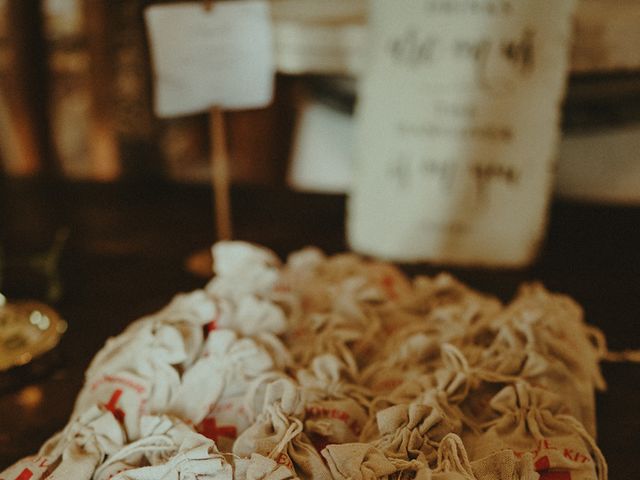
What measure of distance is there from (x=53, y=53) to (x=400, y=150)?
4.82 ft

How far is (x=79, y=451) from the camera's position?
2.68 feet

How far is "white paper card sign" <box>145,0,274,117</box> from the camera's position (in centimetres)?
127

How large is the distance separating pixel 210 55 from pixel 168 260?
1.94 feet

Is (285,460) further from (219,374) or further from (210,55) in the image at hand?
(210,55)

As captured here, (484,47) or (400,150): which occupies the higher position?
(484,47)

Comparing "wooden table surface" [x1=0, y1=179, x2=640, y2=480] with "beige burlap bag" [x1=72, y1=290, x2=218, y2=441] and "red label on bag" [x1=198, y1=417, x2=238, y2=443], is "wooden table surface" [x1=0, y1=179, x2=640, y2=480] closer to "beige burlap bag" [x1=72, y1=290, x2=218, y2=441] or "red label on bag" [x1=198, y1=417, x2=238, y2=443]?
"beige burlap bag" [x1=72, y1=290, x2=218, y2=441]

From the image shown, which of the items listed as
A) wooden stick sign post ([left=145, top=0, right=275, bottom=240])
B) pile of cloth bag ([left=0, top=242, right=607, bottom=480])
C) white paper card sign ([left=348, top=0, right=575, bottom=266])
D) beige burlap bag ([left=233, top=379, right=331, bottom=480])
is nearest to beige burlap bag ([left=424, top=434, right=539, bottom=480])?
pile of cloth bag ([left=0, top=242, right=607, bottom=480])

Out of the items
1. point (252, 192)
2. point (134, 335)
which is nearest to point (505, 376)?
point (134, 335)

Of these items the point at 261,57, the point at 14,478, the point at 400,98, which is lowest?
the point at 14,478

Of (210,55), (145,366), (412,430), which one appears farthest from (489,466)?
(210,55)

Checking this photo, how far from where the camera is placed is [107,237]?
68.3 inches

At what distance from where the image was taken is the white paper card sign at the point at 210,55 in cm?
127

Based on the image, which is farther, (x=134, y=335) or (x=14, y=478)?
(x=134, y=335)

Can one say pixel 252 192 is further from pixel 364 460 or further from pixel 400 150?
pixel 364 460
